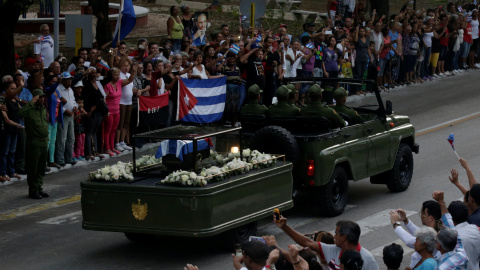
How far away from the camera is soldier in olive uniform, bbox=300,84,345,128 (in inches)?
589

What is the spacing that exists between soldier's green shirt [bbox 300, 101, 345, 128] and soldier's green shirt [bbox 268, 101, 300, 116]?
13 centimetres

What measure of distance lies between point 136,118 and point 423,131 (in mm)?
6814

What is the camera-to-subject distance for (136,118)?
20547mm

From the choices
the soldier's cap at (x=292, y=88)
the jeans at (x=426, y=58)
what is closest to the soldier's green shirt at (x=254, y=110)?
the soldier's cap at (x=292, y=88)

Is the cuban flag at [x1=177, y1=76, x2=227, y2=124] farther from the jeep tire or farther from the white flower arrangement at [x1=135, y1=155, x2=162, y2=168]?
the white flower arrangement at [x1=135, y1=155, x2=162, y2=168]

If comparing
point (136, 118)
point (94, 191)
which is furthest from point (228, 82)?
point (94, 191)

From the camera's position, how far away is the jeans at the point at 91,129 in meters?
19.0

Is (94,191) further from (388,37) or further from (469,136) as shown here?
(388,37)

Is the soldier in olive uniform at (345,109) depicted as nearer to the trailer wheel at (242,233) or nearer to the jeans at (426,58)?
the trailer wheel at (242,233)

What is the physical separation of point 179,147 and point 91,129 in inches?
257

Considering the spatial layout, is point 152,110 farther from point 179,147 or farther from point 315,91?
point 179,147

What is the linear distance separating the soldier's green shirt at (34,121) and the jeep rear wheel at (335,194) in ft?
16.3

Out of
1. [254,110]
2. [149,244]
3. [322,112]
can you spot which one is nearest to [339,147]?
→ [322,112]

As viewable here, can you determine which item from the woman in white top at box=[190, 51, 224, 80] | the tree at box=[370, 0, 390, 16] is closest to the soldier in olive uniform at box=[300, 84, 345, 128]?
the woman in white top at box=[190, 51, 224, 80]
